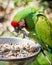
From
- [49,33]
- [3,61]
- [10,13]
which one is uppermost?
[10,13]

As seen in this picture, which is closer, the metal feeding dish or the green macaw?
the metal feeding dish

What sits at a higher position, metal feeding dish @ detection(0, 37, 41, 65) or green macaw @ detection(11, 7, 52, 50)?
green macaw @ detection(11, 7, 52, 50)

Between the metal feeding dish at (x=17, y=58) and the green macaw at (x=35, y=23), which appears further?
the green macaw at (x=35, y=23)

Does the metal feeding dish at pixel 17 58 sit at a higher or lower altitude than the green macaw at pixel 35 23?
lower

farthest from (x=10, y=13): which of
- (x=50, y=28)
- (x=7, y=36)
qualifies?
(x=50, y=28)

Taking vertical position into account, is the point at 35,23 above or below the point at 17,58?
above

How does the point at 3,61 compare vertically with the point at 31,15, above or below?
below

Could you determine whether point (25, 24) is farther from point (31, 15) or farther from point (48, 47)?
point (48, 47)

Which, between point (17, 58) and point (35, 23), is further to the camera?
point (35, 23)
